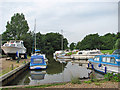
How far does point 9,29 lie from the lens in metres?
48.1

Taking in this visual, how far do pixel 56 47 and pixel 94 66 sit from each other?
65.7 m

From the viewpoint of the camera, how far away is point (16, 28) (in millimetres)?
49031

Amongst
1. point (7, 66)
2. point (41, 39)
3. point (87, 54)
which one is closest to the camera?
point (7, 66)

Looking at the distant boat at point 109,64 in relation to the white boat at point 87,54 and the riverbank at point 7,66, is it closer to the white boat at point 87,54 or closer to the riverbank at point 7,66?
the riverbank at point 7,66

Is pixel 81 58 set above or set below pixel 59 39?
below

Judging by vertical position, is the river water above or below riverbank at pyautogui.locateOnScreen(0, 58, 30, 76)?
below

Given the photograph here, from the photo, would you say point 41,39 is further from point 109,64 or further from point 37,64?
point 109,64

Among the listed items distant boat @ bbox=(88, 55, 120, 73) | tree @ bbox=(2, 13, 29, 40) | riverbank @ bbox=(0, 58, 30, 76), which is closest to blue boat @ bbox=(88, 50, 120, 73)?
distant boat @ bbox=(88, 55, 120, 73)

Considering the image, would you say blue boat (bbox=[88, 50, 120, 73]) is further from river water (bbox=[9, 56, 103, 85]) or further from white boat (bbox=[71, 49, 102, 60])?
white boat (bbox=[71, 49, 102, 60])

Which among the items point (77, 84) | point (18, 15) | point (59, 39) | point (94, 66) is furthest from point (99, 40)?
point (77, 84)

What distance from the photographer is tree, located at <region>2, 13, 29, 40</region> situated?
47775 millimetres

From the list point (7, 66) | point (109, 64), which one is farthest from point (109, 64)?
point (7, 66)

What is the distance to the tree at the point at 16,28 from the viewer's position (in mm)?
47775

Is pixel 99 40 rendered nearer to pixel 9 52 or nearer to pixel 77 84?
pixel 9 52
